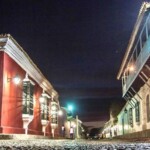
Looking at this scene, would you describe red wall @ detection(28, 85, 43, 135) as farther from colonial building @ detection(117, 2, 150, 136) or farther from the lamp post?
colonial building @ detection(117, 2, 150, 136)

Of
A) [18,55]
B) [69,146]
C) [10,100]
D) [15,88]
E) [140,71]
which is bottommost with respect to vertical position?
[69,146]

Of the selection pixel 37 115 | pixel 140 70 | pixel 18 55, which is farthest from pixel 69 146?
pixel 37 115

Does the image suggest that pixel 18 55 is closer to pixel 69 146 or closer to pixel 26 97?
pixel 26 97

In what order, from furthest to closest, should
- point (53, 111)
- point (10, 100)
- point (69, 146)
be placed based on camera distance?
1. point (53, 111)
2. point (10, 100)
3. point (69, 146)

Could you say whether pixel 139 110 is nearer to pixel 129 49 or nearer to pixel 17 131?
→ pixel 129 49

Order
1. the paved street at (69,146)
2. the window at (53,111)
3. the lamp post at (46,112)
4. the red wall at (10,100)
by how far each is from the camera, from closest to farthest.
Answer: the paved street at (69,146)
the red wall at (10,100)
the lamp post at (46,112)
the window at (53,111)

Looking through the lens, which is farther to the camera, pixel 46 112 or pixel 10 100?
pixel 46 112

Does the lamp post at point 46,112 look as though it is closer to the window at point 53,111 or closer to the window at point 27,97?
the window at point 53,111

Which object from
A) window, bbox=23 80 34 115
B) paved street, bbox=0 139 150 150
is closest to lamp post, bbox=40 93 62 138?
window, bbox=23 80 34 115

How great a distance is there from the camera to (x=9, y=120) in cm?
1797

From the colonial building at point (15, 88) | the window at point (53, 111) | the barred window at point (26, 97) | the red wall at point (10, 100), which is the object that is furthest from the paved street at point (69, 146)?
the window at point (53, 111)

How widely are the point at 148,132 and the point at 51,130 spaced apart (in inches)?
683

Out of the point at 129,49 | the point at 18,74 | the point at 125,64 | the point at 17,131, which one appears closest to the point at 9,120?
the point at 17,131

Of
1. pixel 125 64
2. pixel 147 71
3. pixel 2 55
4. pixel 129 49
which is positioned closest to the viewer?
pixel 2 55
